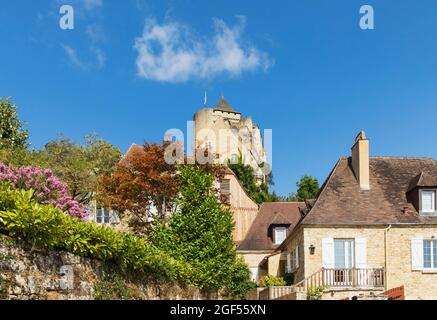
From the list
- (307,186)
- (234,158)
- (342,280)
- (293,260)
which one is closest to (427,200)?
(342,280)

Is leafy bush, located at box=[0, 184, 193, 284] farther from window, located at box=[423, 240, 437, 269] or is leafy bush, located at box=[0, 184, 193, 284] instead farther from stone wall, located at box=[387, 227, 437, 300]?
window, located at box=[423, 240, 437, 269]

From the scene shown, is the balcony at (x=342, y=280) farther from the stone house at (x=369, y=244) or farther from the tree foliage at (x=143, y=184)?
the tree foliage at (x=143, y=184)

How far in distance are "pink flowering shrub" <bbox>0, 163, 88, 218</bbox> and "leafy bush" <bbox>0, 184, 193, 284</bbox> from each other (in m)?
13.5

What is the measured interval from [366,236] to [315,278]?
117 inches

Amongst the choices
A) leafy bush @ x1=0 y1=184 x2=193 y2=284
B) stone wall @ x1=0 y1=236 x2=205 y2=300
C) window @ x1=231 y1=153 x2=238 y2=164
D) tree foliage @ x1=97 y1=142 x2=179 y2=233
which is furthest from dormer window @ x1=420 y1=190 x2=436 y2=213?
window @ x1=231 y1=153 x2=238 y2=164

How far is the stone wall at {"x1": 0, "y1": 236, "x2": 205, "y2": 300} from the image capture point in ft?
32.1

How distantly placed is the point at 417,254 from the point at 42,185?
17.5 metres

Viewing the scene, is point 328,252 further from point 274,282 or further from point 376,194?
point 274,282

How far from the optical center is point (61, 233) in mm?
11008

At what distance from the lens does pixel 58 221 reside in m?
10.9

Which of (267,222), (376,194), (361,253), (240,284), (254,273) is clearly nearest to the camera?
(361,253)

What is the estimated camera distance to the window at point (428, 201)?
26.8 m
